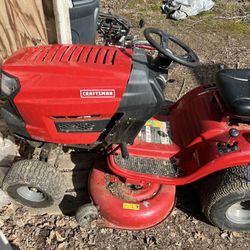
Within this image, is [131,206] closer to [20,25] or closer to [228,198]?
[228,198]

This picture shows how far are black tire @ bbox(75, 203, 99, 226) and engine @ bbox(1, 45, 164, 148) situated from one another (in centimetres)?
46

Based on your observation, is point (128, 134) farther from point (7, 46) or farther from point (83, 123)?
point (7, 46)

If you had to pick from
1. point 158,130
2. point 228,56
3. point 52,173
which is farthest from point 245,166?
point 228,56

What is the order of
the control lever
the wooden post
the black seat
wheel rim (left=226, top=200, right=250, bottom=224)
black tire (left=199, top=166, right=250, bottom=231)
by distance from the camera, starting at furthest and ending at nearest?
the wooden post → wheel rim (left=226, top=200, right=250, bottom=224) → the control lever → black tire (left=199, top=166, right=250, bottom=231) → the black seat

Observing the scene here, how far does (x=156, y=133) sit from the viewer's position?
8.48ft

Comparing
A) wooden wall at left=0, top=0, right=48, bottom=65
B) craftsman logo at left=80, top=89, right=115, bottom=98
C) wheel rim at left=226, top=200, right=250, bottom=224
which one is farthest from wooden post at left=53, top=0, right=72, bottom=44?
wheel rim at left=226, top=200, right=250, bottom=224

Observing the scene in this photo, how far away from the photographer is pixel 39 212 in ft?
8.81

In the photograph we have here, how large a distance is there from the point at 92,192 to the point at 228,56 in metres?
2.76

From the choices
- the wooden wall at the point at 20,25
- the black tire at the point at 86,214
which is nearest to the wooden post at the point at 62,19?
the wooden wall at the point at 20,25

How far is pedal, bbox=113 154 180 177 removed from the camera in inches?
96.5

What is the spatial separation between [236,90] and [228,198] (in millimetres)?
646

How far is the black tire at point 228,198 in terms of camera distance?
227cm

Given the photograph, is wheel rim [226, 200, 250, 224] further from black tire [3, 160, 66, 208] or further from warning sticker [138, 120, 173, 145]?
black tire [3, 160, 66, 208]

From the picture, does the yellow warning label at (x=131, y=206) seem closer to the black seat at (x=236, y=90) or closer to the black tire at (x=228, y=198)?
the black tire at (x=228, y=198)
